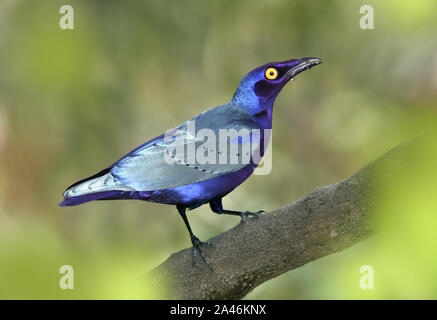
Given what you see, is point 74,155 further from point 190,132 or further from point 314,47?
point 314,47

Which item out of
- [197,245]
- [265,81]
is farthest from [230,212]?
[265,81]

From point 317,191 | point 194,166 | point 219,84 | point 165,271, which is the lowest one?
point 165,271

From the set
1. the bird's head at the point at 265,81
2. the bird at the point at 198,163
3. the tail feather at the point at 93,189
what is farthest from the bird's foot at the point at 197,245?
the bird's head at the point at 265,81

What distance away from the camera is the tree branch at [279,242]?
1.84m

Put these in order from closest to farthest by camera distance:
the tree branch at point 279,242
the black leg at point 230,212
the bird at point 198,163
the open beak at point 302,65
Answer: the tree branch at point 279,242 → the bird at point 198,163 → the black leg at point 230,212 → the open beak at point 302,65

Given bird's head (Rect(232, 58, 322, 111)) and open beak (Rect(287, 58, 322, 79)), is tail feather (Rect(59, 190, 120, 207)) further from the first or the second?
open beak (Rect(287, 58, 322, 79))

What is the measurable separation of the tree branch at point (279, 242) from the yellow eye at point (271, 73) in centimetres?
55

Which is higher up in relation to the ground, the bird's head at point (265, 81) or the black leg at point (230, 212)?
the bird's head at point (265, 81)

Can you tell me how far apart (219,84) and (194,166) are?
121cm

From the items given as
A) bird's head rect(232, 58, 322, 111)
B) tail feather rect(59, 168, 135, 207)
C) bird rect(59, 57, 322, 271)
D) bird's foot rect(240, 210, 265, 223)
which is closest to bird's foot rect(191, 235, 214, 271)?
bird rect(59, 57, 322, 271)

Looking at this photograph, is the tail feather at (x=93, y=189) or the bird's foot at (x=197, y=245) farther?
the bird's foot at (x=197, y=245)

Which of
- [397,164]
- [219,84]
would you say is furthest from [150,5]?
[397,164]

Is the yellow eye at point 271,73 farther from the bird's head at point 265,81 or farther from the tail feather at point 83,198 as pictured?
the tail feather at point 83,198

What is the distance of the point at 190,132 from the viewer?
2131mm
